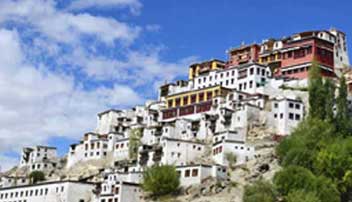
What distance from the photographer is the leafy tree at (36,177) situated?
9275cm

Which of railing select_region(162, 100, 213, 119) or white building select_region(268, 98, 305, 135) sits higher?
railing select_region(162, 100, 213, 119)

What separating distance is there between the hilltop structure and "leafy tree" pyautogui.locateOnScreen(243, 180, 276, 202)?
27.8ft

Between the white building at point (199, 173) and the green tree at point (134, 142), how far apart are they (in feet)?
48.8

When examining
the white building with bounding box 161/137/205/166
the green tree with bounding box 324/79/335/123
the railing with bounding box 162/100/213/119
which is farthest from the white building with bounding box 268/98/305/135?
the railing with bounding box 162/100/213/119

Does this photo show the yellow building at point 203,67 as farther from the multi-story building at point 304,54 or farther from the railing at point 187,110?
the railing at point 187,110

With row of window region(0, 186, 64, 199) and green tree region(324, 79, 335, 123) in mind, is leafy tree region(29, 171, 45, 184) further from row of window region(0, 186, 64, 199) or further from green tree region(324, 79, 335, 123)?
green tree region(324, 79, 335, 123)

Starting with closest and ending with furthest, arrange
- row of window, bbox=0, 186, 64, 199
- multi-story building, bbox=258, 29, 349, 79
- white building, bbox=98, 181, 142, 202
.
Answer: white building, bbox=98, 181, 142, 202
row of window, bbox=0, 186, 64, 199
multi-story building, bbox=258, 29, 349, 79

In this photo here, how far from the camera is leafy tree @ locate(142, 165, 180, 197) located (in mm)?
71938

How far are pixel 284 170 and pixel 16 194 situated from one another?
35.0 m

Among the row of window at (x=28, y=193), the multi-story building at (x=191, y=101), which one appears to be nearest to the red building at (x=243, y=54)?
the multi-story building at (x=191, y=101)

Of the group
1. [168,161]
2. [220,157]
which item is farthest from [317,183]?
[168,161]

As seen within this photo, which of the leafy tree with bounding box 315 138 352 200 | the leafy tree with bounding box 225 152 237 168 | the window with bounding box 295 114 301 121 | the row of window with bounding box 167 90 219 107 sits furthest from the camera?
A: the row of window with bounding box 167 90 219 107

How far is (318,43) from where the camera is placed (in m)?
87.8

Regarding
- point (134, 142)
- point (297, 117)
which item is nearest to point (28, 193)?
point (134, 142)
